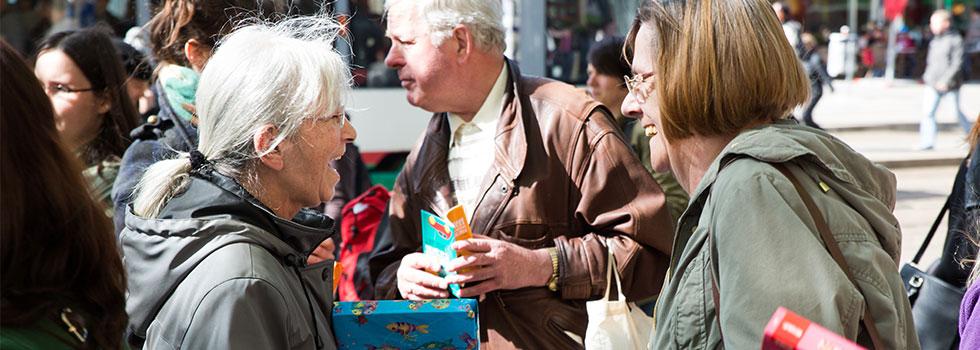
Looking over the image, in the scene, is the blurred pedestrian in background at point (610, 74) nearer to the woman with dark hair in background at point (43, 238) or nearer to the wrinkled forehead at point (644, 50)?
the wrinkled forehead at point (644, 50)

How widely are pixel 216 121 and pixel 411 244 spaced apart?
113 centimetres

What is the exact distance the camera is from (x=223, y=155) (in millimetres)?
1799

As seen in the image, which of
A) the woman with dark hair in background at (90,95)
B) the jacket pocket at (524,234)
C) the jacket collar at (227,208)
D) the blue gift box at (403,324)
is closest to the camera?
the jacket collar at (227,208)

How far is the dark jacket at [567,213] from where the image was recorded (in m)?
2.48

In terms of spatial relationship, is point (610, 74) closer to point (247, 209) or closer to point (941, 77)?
point (247, 209)

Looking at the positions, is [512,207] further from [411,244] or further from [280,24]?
[280,24]

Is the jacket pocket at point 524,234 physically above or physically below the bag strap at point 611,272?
above

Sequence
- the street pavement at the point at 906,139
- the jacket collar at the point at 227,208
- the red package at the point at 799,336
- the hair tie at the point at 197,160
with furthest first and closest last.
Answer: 1. the street pavement at the point at 906,139
2. the hair tie at the point at 197,160
3. the jacket collar at the point at 227,208
4. the red package at the point at 799,336

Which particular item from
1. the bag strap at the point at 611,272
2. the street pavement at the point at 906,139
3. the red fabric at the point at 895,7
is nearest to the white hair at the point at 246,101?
the bag strap at the point at 611,272

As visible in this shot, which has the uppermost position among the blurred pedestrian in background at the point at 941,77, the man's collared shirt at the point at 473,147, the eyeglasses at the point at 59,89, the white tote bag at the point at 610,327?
the eyeglasses at the point at 59,89

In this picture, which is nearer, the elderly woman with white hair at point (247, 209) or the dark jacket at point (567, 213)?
the elderly woman with white hair at point (247, 209)

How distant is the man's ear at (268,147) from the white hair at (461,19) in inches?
38.7

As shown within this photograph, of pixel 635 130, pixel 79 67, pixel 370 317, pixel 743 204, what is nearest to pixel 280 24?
pixel 370 317

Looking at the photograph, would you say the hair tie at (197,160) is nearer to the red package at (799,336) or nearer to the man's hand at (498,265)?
the man's hand at (498,265)
